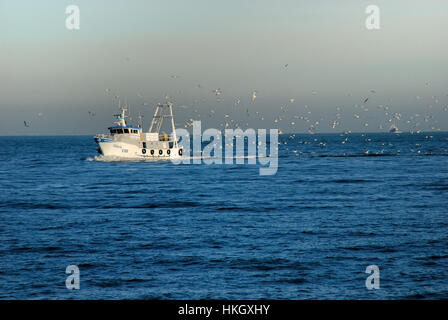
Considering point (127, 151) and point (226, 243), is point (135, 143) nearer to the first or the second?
point (127, 151)

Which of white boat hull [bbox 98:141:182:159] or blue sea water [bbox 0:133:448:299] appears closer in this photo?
blue sea water [bbox 0:133:448:299]

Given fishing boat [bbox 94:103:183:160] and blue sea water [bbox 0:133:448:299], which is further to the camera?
fishing boat [bbox 94:103:183:160]

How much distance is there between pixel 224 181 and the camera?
65.9m

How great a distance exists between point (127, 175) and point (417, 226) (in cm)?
5033

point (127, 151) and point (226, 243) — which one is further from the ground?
point (226, 243)

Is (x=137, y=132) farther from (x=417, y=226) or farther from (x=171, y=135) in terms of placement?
(x=417, y=226)

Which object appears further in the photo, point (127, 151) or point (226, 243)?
point (127, 151)

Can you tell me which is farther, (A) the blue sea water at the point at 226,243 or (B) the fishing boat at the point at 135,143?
(B) the fishing boat at the point at 135,143

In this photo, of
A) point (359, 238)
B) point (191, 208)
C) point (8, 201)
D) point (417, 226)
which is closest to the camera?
point (359, 238)

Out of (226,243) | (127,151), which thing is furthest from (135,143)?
(226,243)

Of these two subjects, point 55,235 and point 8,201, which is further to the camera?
point 8,201

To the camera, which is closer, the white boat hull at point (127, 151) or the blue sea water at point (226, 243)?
the blue sea water at point (226, 243)
